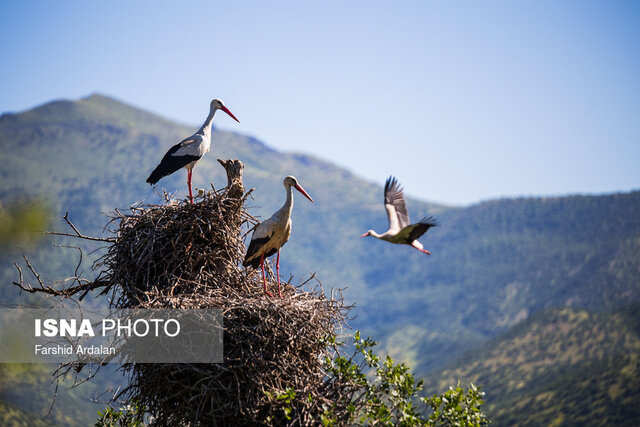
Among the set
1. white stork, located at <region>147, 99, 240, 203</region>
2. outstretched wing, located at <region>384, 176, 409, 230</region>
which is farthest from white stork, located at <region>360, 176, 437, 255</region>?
white stork, located at <region>147, 99, 240, 203</region>

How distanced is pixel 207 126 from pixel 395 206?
10.5 ft

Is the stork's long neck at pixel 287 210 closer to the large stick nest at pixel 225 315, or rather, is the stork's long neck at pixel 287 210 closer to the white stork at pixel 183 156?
the large stick nest at pixel 225 315

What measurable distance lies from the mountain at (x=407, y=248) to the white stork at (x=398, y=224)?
38515 millimetres

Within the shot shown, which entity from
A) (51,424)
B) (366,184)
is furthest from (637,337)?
(366,184)

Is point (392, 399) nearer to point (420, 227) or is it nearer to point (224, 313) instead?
point (420, 227)

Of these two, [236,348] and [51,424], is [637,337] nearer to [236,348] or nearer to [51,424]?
[51,424]

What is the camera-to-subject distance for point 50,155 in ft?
390

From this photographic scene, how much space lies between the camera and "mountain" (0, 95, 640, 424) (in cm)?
A: 8188

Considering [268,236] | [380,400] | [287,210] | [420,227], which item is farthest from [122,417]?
[420,227]

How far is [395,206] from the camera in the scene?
28.8 feet

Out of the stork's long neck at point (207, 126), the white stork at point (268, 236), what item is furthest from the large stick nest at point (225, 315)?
the stork's long neck at point (207, 126)

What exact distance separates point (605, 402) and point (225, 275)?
3422 cm

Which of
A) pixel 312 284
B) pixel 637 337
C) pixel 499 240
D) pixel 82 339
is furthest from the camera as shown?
pixel 499 240

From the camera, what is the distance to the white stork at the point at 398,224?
743 cm
